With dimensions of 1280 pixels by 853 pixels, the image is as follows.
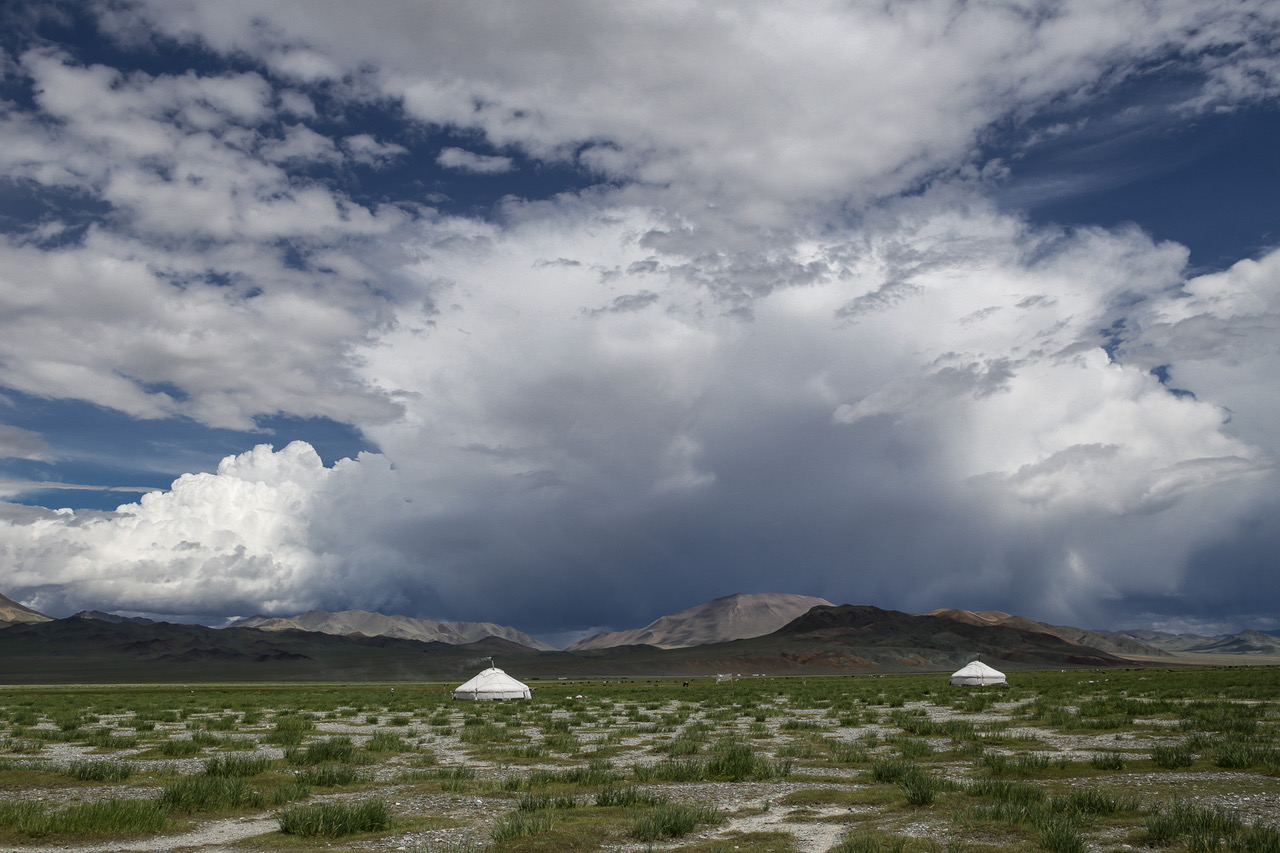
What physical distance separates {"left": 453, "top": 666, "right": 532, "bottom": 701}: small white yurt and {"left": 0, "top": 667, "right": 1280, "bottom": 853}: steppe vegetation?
1074 inches

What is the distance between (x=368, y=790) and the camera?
17.3 meters

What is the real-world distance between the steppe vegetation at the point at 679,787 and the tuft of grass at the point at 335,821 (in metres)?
0.03

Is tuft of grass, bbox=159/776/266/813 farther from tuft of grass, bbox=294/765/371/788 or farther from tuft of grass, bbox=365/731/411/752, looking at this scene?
tuft of grass, bbox=365/731/411/752

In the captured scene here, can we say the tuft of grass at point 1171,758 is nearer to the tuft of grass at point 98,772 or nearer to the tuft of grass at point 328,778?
the tuft of grass at point 328,778

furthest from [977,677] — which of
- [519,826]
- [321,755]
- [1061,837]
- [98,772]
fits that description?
[98,772]

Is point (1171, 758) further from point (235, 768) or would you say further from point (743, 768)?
point (235, 768)

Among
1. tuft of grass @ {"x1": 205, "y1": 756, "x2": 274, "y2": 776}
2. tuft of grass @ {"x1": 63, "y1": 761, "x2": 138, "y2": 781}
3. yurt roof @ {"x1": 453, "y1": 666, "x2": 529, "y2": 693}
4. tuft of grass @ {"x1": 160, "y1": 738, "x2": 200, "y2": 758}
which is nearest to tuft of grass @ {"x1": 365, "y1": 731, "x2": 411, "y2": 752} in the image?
tuft of grass @ {"x1": 160, "y1": 738, "x2": 200, "y2": 758}

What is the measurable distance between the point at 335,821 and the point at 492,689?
4869cm

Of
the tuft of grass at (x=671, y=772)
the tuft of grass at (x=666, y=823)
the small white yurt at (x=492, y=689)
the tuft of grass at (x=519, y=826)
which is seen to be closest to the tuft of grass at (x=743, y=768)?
the tuft of grass at (x=671, y=772)

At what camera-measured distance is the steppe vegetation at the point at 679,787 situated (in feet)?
40.0

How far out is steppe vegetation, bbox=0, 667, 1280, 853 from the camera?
40.0 feet

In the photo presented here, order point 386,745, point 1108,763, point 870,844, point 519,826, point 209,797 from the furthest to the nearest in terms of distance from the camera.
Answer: point 386,745
point 1108,763
point 209,797
point 519,826
point 870,844

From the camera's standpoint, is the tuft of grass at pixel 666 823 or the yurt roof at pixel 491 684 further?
the yurt roof at pixel 491 684

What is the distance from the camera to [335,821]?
1291 centimetres
